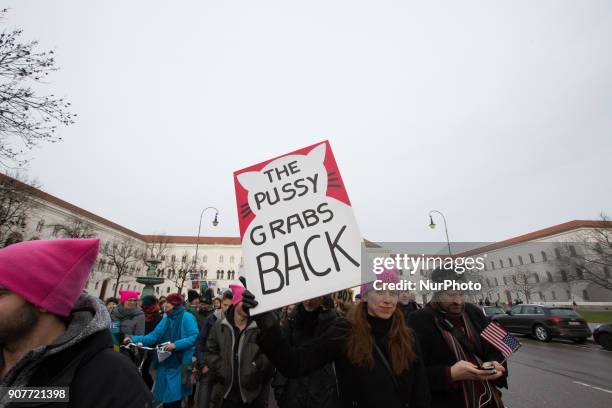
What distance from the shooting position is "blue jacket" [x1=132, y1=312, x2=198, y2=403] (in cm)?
Answer: 425

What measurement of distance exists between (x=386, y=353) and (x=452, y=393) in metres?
0.99

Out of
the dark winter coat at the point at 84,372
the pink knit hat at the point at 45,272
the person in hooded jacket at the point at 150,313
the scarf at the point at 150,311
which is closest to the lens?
the dark winter coat at the point at 84,372

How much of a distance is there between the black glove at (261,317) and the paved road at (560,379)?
243 inches

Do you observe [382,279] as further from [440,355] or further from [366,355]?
[440,355]

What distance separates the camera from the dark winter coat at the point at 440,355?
2.53 m

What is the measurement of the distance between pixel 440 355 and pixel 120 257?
226ft

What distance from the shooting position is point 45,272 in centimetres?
133

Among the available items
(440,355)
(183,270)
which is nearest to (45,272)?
(440,355)

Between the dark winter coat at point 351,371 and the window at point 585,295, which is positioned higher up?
the dark winter coat at point 351,371

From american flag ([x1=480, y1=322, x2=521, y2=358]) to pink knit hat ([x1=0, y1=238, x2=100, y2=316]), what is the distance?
3.03 meters

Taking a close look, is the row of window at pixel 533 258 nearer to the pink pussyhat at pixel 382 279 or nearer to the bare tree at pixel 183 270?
the pink pussyhat at pixel 382 279

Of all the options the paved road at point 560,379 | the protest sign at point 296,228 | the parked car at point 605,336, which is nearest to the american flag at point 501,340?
the protest sign at point 296,228

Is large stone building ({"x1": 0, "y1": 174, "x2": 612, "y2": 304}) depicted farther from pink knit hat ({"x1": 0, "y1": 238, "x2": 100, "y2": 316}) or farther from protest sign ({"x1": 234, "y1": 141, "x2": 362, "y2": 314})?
pink knit hat ({"x1": 0, "y1": 238, "x2": 100, "y2": 316})

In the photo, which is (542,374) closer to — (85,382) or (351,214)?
(351,214)
